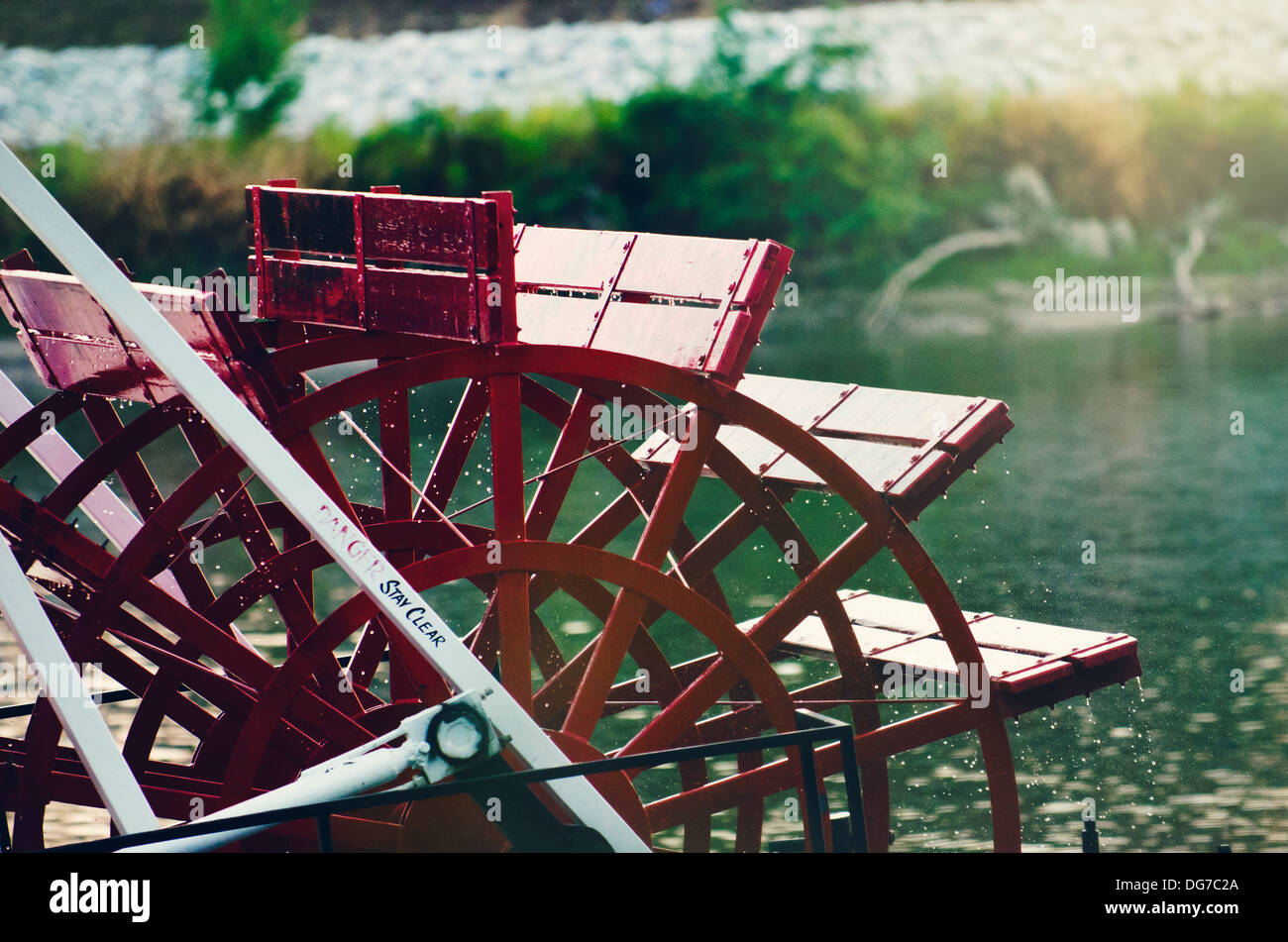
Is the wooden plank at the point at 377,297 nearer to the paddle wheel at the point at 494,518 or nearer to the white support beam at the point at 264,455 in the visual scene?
the paddle wheel at the point at 494,518

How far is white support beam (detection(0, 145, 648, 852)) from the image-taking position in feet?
17.1

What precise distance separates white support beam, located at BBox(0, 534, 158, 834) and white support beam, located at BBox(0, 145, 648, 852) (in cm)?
67

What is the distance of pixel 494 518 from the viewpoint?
582cm

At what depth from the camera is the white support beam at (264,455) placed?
17.1 feet

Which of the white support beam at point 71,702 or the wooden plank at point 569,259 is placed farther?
the wooden plank at point 569,259

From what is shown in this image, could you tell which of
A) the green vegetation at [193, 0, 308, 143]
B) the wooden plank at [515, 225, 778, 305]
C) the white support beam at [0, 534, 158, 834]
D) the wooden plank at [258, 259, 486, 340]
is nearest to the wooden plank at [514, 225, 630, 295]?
the wooden plank at [515, 225, 778, 305]

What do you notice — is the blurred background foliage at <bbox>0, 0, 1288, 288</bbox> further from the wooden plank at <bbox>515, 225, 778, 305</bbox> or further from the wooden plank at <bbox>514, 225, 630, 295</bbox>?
the wooden plank at <bbox>515, 225, 778, 305</bbox>

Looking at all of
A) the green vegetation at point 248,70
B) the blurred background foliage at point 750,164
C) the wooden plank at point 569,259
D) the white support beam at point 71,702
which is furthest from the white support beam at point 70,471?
the green vegetation at point 248,70

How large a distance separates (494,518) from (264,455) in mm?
861

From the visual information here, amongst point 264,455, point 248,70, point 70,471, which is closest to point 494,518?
point 264,455

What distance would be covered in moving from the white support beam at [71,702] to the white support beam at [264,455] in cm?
67
